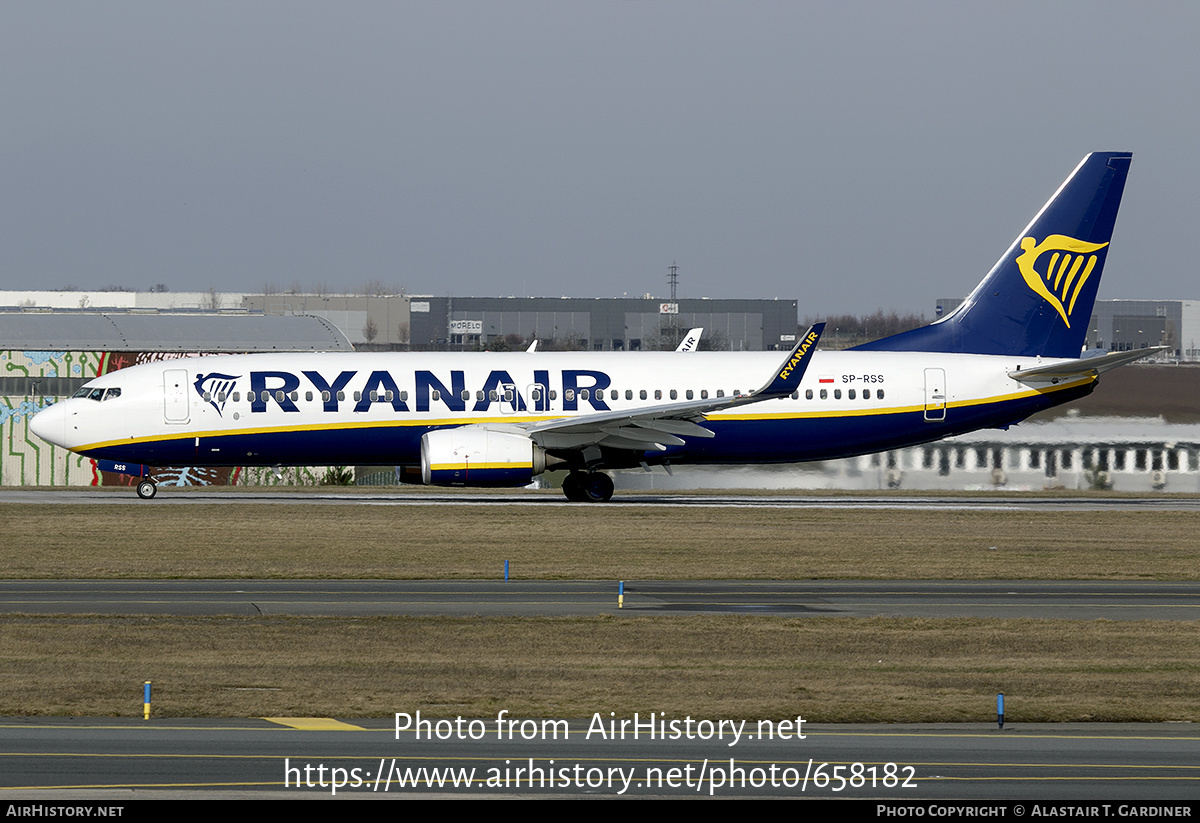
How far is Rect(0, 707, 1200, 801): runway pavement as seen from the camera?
1126cm

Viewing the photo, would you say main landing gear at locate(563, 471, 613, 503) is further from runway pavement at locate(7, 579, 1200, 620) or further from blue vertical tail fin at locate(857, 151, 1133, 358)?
runway pavement at locate(7, 579, 1200, 620)

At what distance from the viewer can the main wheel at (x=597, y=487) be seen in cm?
4125

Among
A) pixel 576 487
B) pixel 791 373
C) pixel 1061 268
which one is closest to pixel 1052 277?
pixel 1061 268

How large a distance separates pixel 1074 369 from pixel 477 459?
57.6ft

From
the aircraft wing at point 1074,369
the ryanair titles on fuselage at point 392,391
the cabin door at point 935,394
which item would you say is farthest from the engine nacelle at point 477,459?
the aircraft wing at point 1074,369

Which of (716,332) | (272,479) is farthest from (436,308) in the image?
(272,479)

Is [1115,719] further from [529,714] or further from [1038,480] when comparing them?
[1038,480]

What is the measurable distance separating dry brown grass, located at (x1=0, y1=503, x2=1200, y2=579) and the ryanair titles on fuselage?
9.93 feet

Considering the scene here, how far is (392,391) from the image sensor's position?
39844 mm

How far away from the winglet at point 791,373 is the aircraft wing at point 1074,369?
7.89m

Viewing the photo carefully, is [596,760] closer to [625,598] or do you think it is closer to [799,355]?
[625,598]

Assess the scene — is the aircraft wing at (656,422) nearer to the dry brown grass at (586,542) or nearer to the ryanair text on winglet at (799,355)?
the ryanair text on winglet at (799,355)

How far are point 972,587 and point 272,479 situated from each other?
124 ft

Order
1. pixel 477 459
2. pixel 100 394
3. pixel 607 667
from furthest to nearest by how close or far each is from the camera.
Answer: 1. pixel 100 394
2. pixel 477 459
3. pixel 607 667
